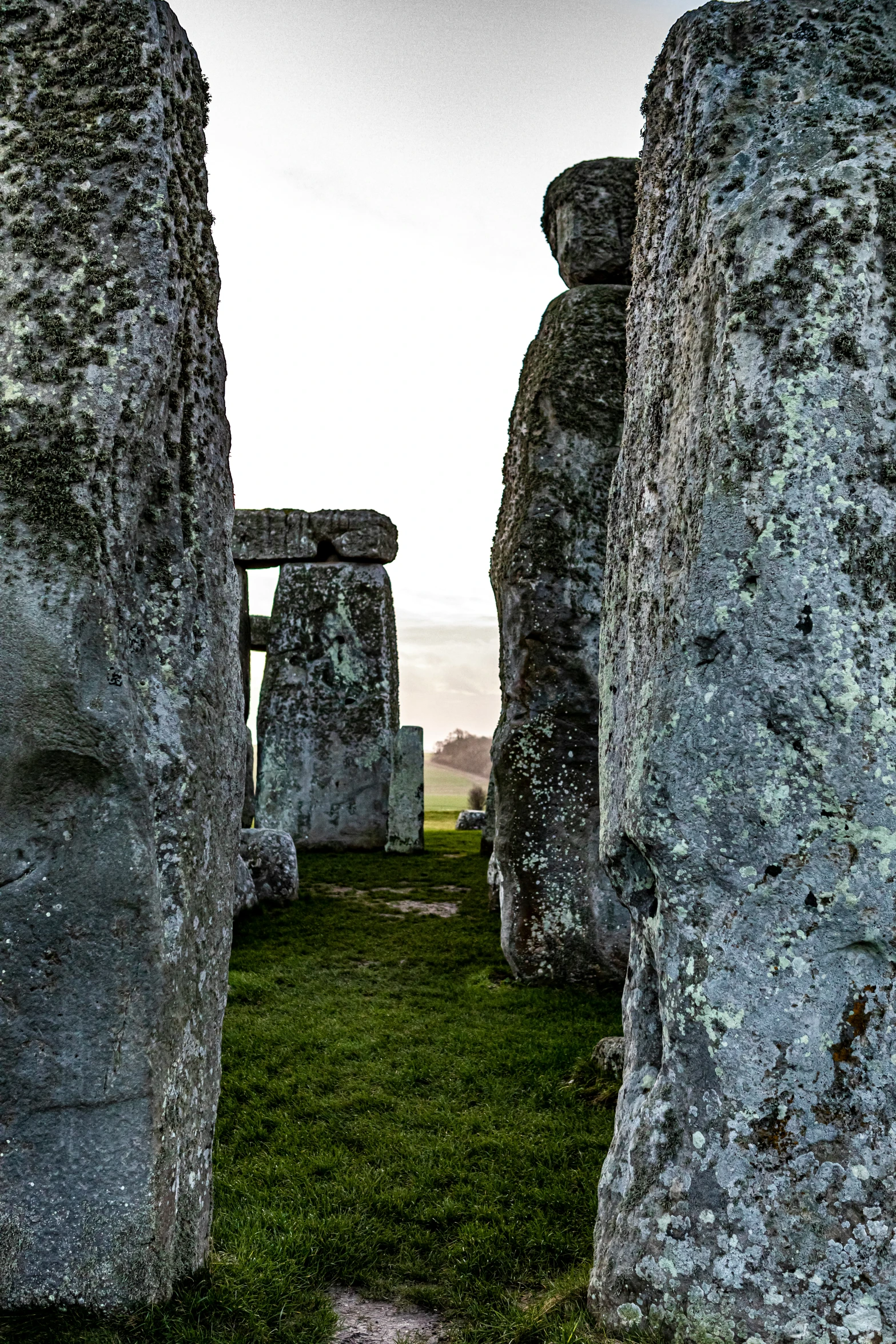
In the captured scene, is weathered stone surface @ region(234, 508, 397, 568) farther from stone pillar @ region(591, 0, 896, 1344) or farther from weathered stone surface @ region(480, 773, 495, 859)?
stone pillar @ region(591, 0, 896, 1344)

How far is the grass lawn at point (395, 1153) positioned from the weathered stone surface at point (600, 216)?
4.77 meters

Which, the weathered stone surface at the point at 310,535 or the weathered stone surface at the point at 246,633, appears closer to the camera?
the weathered stone surface at the point at 310,535

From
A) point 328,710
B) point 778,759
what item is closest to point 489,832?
point 328,710

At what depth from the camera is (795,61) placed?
2861 mm

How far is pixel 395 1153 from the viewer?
4.29 metres

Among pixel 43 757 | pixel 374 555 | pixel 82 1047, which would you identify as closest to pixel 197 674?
pixel 43 757

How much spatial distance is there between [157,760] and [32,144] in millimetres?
1690

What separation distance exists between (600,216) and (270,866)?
5963mm

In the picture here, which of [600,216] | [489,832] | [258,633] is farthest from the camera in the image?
[258,633]

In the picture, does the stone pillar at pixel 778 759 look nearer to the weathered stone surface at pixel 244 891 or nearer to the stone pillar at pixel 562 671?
the stone pillar at pixel 562 671

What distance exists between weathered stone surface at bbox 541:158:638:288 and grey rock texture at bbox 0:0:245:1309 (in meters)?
4.62

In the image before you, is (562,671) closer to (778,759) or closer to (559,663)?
(559,663)

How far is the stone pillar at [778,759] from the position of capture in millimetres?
2504

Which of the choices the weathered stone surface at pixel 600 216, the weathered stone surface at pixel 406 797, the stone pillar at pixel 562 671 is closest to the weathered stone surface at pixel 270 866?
the stone pillar at pixel 562 671
